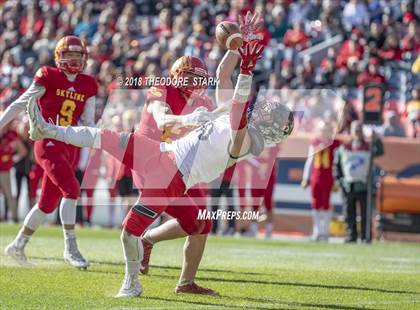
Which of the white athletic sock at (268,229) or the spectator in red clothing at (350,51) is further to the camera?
the spectator in red clothing at (350,51)

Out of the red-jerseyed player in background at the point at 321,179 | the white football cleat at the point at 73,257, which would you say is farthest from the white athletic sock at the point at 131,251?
the red-jerseyed player in background at the point at 321,179

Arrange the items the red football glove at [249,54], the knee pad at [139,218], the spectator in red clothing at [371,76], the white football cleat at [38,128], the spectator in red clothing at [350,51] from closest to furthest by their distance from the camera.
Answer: the red football glove at [249,54], the knee pad at [139,218], the white football cleat at [38,128], the spectator in red clothing at [371,76], the spectator in red clothing at [350,51]

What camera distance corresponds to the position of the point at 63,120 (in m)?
9.09

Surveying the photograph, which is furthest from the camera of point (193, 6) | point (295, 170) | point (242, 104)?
point (193, 6)

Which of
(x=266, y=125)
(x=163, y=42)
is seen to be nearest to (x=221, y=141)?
(x=266, y=125)

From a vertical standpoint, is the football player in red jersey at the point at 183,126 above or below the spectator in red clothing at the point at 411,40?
below

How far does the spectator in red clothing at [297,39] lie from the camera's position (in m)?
19.2

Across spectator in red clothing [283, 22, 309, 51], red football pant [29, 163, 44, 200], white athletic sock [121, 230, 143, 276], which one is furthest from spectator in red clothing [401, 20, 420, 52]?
white athletic sock [121, 230, 143, 276]

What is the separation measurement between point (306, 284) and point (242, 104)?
2.36m

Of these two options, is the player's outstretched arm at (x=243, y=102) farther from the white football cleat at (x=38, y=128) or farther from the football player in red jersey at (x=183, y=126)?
the white football cleat at (x=38, y=128)

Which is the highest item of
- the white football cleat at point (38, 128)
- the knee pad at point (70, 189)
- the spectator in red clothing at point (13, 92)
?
the spectator in red clothing at point (13, 92)

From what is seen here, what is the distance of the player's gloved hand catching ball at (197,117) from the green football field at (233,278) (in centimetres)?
126

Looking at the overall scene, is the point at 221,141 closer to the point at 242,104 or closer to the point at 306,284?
the point at 242,104

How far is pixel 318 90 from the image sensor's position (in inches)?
684
